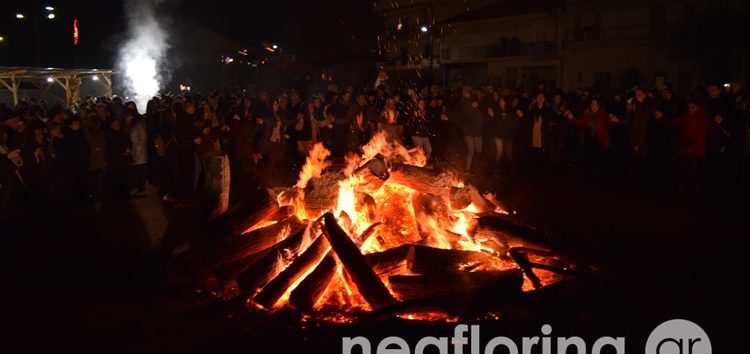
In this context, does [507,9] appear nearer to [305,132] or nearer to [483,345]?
[305,132]

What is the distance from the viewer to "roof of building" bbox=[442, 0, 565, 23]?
3837 centimetres

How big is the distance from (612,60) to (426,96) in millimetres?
23143

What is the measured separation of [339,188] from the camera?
7.01 metres

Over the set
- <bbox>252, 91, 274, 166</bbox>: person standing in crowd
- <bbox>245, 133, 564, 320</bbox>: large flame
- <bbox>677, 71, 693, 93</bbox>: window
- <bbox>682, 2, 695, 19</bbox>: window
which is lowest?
<bbox>245, 133, 564, 320</bbox>: large flame

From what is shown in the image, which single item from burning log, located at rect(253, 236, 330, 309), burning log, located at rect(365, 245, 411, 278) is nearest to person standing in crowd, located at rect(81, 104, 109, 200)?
burning log, located at rect(253, 236, 330, 309)

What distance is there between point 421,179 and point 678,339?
133 inches

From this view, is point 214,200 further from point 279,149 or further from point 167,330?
point 279,149

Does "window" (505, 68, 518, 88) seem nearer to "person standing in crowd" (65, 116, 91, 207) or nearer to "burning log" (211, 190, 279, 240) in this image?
"person standing in crowd" (65, 116, 91, 207)

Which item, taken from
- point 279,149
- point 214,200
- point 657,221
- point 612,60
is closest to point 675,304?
point 657,221

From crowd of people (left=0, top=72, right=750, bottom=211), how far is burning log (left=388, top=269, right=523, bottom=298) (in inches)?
171

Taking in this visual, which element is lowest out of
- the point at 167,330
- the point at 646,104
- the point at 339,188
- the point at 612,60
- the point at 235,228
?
the point at 167,330

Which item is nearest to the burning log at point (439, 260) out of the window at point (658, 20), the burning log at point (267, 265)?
the burning log at point (267, 265)

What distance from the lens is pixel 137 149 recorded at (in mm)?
11562

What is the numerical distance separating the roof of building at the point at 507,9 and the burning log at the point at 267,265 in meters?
35.9
